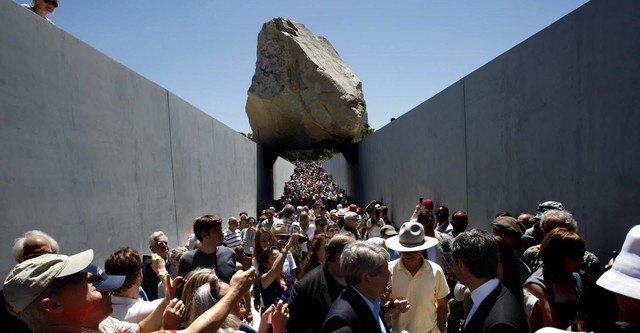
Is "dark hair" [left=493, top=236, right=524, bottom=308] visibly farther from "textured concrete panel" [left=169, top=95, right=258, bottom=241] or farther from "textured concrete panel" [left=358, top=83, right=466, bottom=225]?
"textured concrete panel" [left=169, top=95, right=258, bottom=241]

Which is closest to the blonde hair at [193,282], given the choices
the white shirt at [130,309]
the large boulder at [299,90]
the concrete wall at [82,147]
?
the white shirt at [130,309]

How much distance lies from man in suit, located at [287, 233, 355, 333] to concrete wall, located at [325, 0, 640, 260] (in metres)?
3.01

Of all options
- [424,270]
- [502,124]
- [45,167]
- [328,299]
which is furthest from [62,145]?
[502,124]

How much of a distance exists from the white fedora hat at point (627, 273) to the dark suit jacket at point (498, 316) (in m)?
0.68

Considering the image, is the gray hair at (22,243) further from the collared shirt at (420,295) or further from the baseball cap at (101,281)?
the collared shirt at (420,295)

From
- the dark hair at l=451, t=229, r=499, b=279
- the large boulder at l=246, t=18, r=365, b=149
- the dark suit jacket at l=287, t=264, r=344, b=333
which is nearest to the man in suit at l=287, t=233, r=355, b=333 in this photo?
the dark suit jacket at l=287, t=264, r=344, b=333

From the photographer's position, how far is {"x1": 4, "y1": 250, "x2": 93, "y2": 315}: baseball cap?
1.66 meters

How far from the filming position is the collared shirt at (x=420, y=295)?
3551 millimetres

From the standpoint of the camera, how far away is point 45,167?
3686 millimetres

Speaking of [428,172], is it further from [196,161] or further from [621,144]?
[621,144]

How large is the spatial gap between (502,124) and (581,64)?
2032 millimetres

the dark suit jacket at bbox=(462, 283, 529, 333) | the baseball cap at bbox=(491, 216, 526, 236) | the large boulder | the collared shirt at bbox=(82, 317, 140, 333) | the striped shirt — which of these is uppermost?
the large boulder

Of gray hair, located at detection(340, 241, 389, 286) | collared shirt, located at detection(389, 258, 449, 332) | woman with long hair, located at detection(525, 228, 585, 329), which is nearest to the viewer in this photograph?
gray hair, located at detection(340, 241, 389, 286)

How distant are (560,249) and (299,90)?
16954mm
